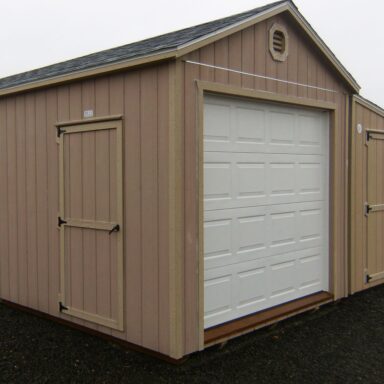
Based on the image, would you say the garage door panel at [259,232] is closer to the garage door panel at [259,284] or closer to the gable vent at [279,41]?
the garage door panel at [259,284]

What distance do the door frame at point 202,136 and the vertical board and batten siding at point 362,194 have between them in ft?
1.21

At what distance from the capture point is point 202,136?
13.4 feet

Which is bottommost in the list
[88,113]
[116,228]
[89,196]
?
[116,228]

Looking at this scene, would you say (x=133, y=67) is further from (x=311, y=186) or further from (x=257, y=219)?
(x=311, y=186)

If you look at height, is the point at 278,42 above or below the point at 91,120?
above

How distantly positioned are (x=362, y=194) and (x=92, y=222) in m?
3.46

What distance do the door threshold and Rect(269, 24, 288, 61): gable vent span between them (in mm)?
2590

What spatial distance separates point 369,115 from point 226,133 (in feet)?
8.76

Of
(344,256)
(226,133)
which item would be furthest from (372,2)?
(226,133)

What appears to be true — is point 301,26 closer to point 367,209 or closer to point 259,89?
point 259,89

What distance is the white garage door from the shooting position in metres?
4.48

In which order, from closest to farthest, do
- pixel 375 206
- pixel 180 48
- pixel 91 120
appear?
pixel 180 48, pixel 91 120, pixel 375 206

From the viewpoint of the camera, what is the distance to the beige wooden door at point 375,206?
6.29 m

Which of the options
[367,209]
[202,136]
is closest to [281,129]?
[202,136]
